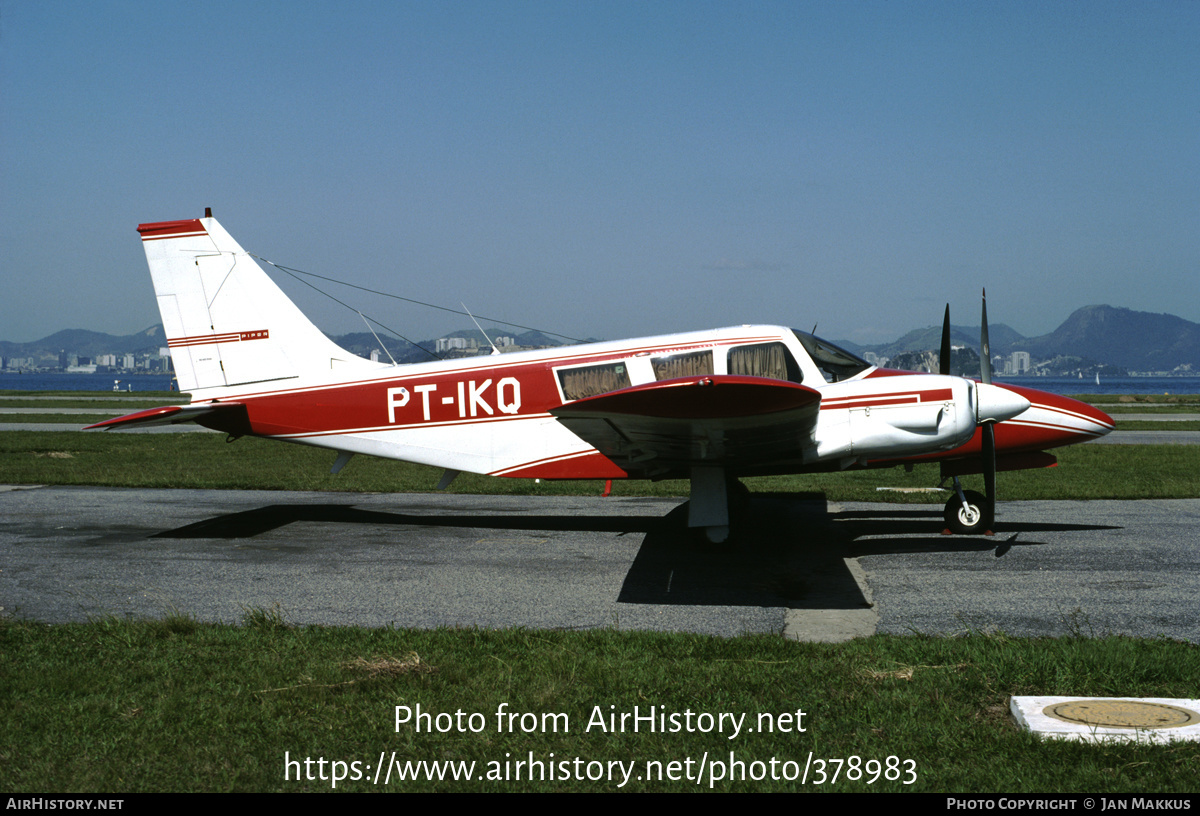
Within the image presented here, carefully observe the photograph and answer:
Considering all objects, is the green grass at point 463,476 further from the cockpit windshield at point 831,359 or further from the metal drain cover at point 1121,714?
the metal drain cover at point 1121,714

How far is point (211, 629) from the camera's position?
619cm

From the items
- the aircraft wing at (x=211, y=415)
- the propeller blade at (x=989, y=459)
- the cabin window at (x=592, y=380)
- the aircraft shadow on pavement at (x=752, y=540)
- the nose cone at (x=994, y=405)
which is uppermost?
the cabin window at (x=592, y=380)

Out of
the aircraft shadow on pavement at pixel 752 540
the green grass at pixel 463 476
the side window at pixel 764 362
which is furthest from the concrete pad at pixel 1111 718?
the green grass at pixel 463 476

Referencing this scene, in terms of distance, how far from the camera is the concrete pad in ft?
13.5

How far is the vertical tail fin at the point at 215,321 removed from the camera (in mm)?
11234

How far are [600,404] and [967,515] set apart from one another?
17.9 ft

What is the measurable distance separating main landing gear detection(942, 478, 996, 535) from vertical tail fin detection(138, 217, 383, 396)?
7.63 meters

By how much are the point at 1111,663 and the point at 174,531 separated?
33.5 ft

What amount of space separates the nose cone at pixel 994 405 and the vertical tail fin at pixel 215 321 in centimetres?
750

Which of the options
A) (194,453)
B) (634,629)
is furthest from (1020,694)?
(194,453)

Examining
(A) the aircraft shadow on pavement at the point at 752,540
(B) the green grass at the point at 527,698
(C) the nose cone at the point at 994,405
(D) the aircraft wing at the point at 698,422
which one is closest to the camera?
(B) the green grass at the point at 527,698

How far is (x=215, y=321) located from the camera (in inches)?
444

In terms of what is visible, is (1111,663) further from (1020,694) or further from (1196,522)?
(1196,522)

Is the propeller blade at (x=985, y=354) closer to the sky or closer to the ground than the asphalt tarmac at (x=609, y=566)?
closer to the sky
